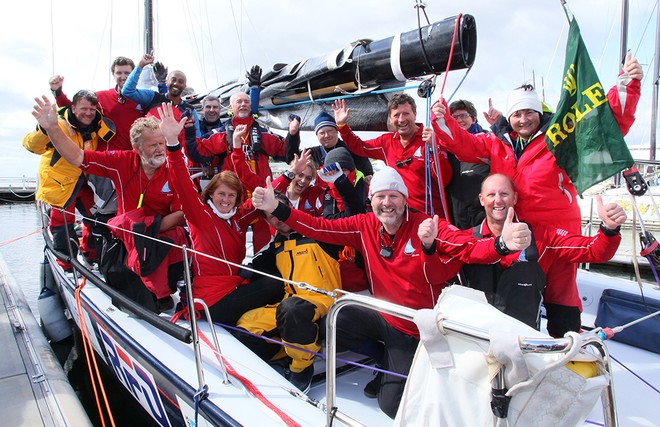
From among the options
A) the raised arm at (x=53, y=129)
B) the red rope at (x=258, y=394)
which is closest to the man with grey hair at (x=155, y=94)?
the raised arm at (x=53, y=129)

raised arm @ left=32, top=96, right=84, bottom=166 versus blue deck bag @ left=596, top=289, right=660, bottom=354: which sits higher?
raised arm @ left=32, top=96, right=84, bottom=166

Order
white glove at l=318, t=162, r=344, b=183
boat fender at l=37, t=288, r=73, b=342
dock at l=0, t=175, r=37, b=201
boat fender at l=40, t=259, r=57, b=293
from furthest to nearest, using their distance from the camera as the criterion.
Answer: dock at l=0, t=175, r=37, b=201 < boat fender at l=40, t=259, r=57, b=293 < boat fender at l=37, t=288, r=73, b=342 < white glove at l=318, t=162, r=344, b=183

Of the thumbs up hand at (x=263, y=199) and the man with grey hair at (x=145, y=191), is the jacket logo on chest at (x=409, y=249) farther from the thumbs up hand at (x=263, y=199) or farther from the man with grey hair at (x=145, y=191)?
the man with grey hair at (x=145, y=191)

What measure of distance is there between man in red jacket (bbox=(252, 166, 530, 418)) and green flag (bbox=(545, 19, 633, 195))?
65 cm

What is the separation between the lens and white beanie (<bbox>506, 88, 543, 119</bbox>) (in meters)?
2.58

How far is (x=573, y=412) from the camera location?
40.3 inches

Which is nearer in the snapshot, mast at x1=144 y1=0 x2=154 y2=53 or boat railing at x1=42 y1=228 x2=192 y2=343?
boat railing at x1=42 y1=228 x2=192 y2=343

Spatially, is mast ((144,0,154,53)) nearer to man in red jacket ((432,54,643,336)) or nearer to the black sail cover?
the black sail cover

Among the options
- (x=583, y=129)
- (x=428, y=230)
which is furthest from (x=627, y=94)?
(x=428, y=230)

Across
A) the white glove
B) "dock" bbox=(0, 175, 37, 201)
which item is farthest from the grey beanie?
"dock" bbox=(0, 175, 37, 201)

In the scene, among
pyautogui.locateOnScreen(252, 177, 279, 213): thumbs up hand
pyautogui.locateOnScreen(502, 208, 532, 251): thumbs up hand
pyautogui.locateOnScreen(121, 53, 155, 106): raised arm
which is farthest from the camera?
pyautogui.locateOnScreen(121, 53, 155, 106): raised arm

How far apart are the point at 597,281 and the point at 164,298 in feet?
12.3

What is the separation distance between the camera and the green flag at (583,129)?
2.13m

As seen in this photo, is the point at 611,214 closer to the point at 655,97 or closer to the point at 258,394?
the point at 258,394
